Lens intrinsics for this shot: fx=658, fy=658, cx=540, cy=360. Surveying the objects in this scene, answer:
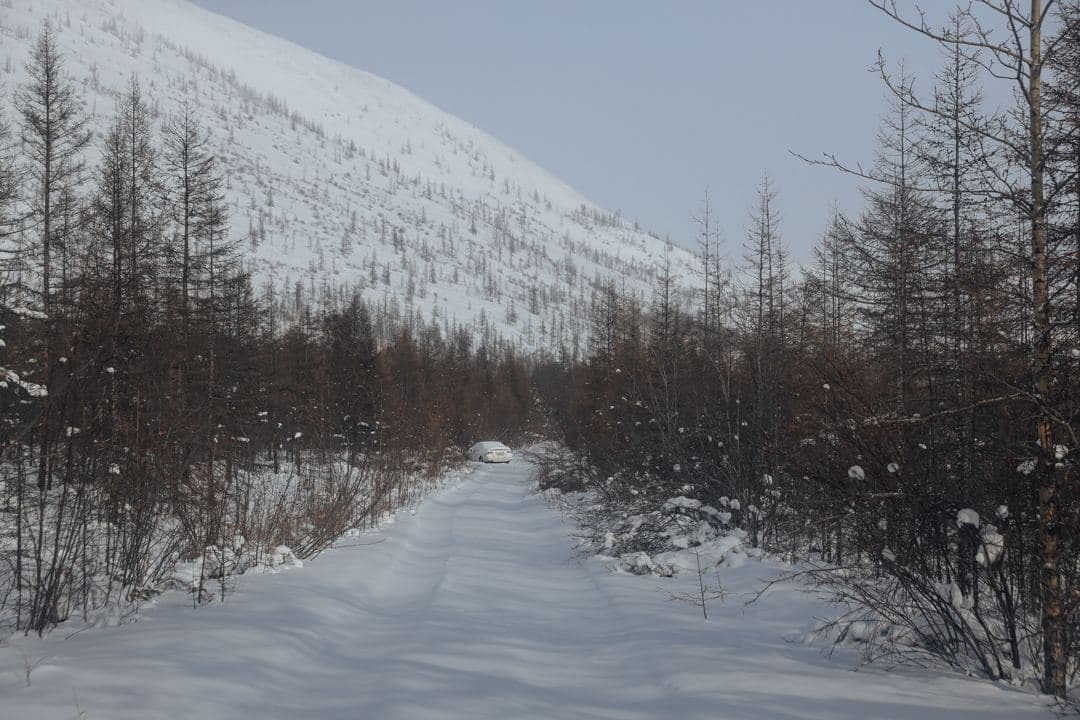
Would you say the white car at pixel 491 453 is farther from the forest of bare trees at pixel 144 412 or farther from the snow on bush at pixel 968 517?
the snow on bush at pixel 968 517

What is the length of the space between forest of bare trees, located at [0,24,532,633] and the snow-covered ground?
0.72m

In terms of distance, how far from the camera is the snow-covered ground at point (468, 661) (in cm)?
432

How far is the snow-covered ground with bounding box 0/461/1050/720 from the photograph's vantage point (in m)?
4.32

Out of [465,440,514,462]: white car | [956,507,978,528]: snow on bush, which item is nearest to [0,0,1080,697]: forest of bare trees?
[956,507,978,528]: snow on bush

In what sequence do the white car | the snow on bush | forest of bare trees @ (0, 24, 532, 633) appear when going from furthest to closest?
the white car
forest of bare trees @ (0, 24, 532, 633)
the snow on bush

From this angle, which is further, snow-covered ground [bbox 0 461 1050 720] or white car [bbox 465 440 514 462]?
white car [bbox 465 440 514 462]

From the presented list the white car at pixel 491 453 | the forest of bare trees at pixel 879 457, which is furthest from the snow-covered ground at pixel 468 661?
the white car at pixel 491 453

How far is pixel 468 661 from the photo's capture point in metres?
5.59

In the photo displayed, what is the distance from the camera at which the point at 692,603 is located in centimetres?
745

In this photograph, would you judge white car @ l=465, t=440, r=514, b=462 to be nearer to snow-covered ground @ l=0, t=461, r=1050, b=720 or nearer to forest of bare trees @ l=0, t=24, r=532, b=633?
forest of bare trees @ l=0, t=24, r=532, b=633

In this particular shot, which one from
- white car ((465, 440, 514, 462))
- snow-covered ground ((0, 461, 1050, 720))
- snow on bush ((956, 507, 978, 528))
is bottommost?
white car ((465, 440, 514, 462))

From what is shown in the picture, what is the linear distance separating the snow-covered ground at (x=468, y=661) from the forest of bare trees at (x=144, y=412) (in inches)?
28.3

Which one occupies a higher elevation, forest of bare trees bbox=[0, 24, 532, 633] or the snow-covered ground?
forest of bare trees bbox=[0, 24, 532, 633]

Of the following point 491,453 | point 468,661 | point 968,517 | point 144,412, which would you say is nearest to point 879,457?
point 968,517
